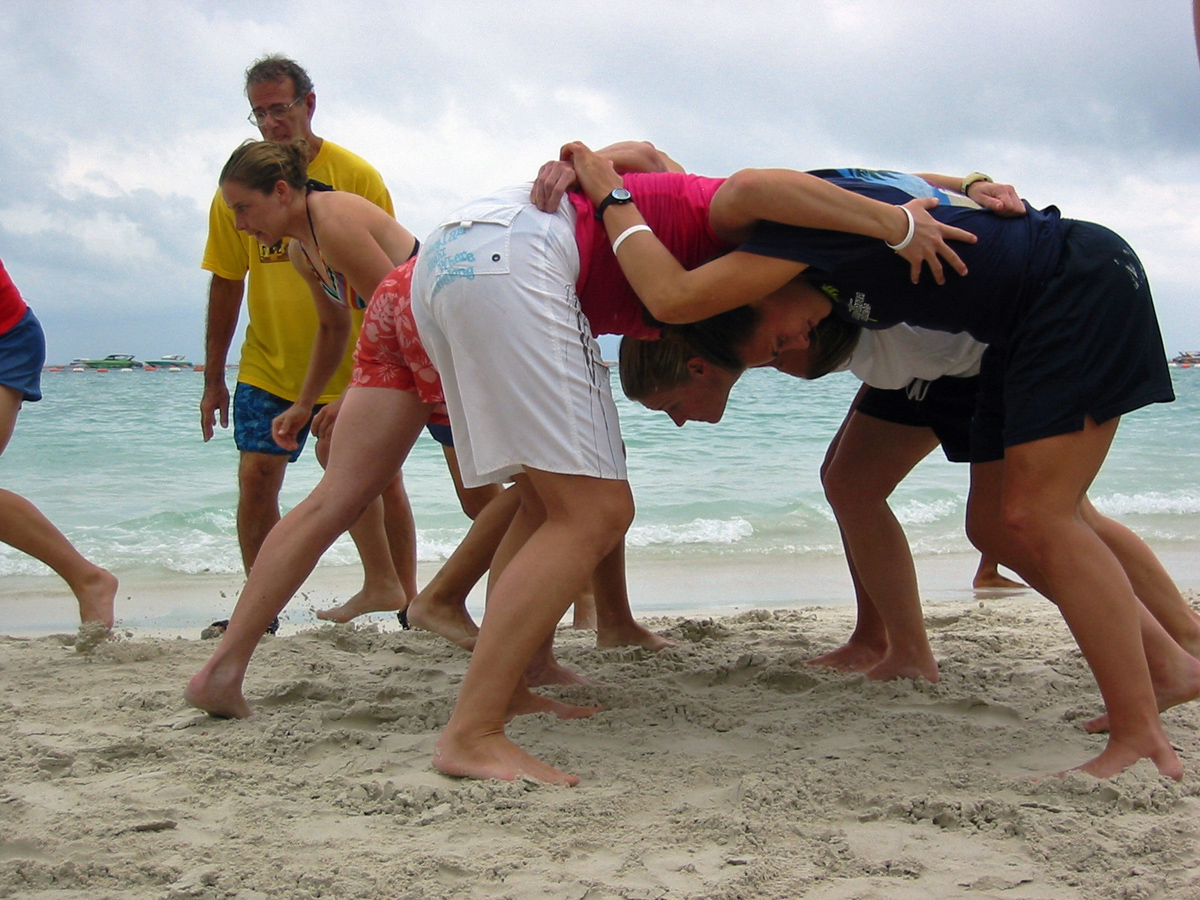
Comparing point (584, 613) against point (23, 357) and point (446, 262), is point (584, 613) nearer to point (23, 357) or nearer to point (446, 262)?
point (446, 262)

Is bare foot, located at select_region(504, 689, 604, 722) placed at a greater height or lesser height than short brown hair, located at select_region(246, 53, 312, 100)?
lesser

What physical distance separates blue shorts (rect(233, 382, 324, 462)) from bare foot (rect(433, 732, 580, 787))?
7.52 ft

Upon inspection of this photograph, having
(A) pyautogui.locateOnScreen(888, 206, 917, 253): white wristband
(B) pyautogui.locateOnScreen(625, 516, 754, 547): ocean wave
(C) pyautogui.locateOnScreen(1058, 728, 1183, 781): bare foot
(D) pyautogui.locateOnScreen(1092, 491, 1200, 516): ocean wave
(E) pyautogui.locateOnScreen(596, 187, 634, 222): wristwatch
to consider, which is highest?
(E) pyautogui.locateOnScreen(596, 187, 634, 222): wristwatch

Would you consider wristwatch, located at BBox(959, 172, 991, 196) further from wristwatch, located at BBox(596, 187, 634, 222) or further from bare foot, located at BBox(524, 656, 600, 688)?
bare foot, located at BBox(524, 656, 600, 688)

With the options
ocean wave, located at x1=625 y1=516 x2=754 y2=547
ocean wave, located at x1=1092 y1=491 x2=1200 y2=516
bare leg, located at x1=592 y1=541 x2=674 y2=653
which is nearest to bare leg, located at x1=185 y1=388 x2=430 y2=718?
bare leg, located at x1=592 y1=541 x2=674 y2=653

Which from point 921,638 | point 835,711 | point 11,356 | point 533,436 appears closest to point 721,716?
point 835,711

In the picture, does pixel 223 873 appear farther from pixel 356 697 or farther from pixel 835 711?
pixel 835 711

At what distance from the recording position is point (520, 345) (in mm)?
2285

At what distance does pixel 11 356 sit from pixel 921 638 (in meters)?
3.46

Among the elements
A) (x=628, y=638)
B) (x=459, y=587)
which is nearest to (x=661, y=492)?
(x=628, y=638)

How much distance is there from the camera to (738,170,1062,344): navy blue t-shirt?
227 cm

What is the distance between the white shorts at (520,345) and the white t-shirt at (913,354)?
737 mm

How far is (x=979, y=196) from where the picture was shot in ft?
8.34

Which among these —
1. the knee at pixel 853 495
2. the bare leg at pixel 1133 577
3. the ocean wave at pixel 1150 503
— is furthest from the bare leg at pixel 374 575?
the ocean wave at pixel 1150 503
